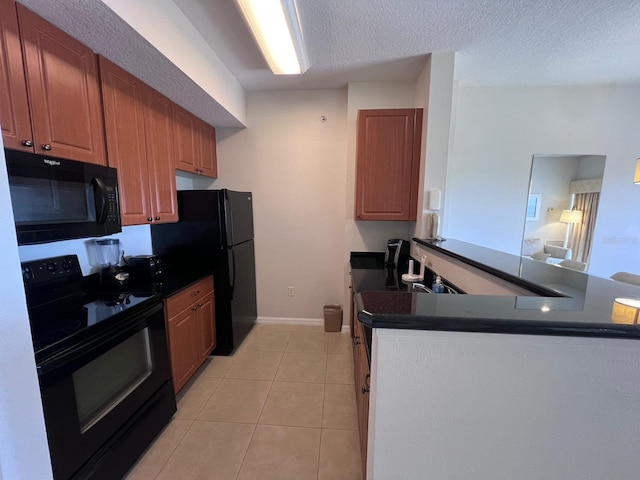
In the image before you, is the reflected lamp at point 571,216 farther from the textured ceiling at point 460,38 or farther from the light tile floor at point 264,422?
the light tile floor at point 264,422

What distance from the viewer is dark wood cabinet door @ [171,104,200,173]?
7.57ft

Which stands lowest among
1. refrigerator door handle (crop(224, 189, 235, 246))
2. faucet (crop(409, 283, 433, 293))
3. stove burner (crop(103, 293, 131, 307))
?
stove burner (crop(103, 293, 131, 307))

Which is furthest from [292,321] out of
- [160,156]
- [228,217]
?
[160,156]

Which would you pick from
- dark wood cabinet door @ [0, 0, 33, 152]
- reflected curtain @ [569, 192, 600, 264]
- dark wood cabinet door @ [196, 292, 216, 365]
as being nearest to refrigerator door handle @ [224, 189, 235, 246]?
dark wood cabinet door @ [196, 292, 216, 365]

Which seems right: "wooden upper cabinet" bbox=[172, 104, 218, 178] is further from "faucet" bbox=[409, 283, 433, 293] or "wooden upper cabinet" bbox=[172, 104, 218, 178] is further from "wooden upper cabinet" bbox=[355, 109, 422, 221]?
"faucet" bbox=[409, 283, 433, 293]

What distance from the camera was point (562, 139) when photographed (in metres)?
2.75

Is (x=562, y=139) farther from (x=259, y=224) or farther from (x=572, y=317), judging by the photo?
(x=259, y=224)

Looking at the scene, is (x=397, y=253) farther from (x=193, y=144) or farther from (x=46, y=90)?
(x=46, y=90)

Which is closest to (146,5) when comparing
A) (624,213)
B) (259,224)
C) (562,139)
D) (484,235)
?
(259,224)

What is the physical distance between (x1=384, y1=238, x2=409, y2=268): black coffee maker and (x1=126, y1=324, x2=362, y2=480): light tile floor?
1.02m

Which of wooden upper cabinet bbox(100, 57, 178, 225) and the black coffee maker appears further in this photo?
the black coffee maker

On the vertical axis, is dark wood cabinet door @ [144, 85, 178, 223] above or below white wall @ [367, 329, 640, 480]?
above

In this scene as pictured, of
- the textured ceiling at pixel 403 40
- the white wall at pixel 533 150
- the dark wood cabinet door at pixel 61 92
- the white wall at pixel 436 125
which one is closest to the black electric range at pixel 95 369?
the dark wood cabinet door at pixel 61 92

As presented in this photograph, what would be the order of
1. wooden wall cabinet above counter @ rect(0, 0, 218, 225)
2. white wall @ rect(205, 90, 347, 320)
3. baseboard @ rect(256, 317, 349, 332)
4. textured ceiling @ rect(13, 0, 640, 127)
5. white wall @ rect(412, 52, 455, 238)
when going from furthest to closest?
1. baseboard @ rect(256, 317, 349, 332)
2. white wall @ rect(205, 90, 347, 320)
3. white wall @ rect(412, 52, 455, 238)
4. textured ceiling @ rect(13, 0, 640, 127)
5. wooden wall cabinet above counter @ rect(0, 0, 218, 225)
